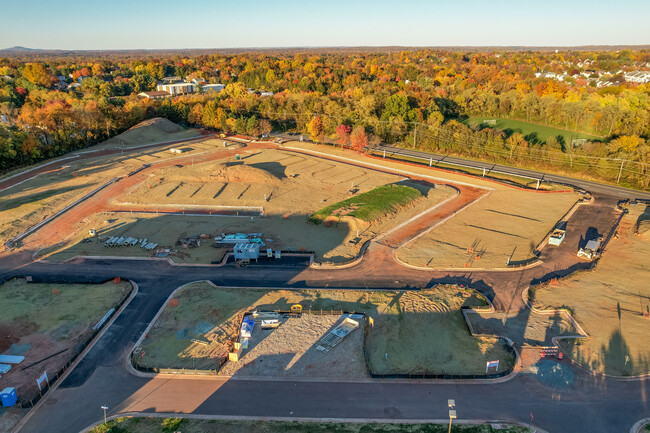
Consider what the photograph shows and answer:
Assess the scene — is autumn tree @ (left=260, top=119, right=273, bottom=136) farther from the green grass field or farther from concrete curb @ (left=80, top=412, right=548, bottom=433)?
concrete curb @ (left=80, top=412, right=548, bottom=433)

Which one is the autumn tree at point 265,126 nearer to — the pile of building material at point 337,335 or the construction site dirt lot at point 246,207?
the construction site dirt lot at point 246,207

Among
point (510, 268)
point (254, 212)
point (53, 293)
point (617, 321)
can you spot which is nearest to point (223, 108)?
point (254, 212)

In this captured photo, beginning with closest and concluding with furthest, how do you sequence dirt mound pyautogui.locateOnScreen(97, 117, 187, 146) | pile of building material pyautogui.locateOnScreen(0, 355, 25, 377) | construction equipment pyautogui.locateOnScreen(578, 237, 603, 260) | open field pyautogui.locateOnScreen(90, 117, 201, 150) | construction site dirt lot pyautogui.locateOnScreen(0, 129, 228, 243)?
pile of building material pyautogui.locateOnScreen(0, 355, 25, 377) → construction equipment pyautogui.locateOnScreen(578, 237, 603, 260) → construction site dirt lot pyautogui.locateOnScreen(0, 129, 228, 243) → open field pyautogui.locateOnScreen(90, 117, 201, 150) → dirt mound pyautogui.locateOnScreen(97, 117, 187, 146)

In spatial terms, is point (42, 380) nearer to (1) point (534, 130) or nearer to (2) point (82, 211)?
(2) point (82, 211)

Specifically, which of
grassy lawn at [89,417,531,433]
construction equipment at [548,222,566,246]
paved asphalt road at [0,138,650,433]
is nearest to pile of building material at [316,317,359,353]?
paved asphalt road at [0,138,650,433]

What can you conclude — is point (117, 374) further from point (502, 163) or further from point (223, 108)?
point (223, 108)
